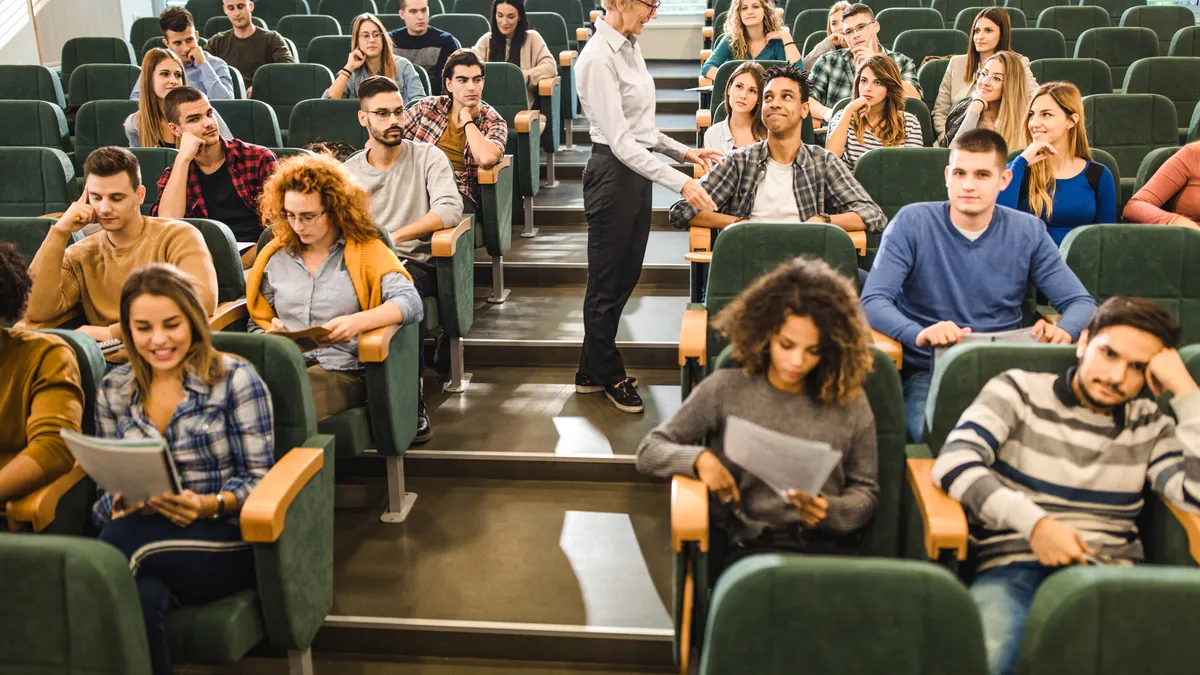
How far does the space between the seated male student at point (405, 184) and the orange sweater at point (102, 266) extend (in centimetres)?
69

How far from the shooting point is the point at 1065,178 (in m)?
2.71

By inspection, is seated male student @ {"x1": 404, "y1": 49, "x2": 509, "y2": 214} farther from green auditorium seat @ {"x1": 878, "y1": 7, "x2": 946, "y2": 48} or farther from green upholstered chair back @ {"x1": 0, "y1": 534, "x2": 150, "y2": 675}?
green auditorium seat @ {"x1": 878, "y1": 7, "x2": 946, "y2": 48}

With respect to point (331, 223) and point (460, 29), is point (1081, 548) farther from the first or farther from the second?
point (460, 29)

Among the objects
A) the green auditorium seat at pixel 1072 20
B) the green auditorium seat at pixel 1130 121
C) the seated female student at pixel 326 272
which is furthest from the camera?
the green auditorium seat at pixel 1072 20

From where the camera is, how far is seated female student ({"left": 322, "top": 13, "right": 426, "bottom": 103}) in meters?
4.05

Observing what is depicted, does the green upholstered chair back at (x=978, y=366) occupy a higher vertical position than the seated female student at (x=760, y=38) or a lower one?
lower

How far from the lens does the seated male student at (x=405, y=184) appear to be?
9.73 ft

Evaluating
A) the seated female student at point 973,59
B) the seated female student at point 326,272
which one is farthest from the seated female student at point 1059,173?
the seated female student at point 326,272

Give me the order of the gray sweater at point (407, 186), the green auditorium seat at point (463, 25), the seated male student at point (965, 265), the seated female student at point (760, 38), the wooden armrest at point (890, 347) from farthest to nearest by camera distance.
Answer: the green auditorium seat at point (463, 25) < the seated female student at point (760, 38) < the gray sweater at point (407, 186) < the seated male student at point (965, 265) < the wooden armrest at point (890, 347)

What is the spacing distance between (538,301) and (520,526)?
127 centimetres

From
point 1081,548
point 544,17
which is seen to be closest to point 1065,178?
point 1081,548

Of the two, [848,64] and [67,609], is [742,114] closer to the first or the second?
[848,64]

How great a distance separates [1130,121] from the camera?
3.57 m

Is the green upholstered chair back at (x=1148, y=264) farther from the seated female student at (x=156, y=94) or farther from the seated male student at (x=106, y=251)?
the seated female student at (x=156, y=94)
